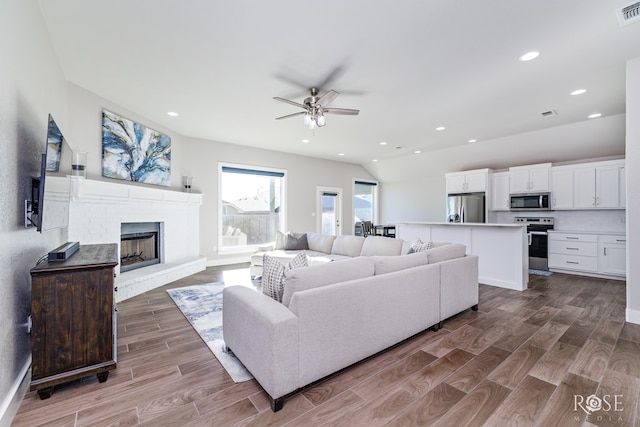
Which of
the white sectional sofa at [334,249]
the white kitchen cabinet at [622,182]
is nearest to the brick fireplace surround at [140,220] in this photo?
the white sectional sofa at [334,249]

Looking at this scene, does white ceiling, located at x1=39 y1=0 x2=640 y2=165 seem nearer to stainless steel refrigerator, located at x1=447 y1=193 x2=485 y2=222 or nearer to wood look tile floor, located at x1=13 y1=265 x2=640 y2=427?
stainless steel refrigerator, located at x1=447 y1=193 x2=485 y2=222

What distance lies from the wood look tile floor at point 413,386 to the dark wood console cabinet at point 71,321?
153 millimetres

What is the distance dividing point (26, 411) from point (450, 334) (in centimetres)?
322

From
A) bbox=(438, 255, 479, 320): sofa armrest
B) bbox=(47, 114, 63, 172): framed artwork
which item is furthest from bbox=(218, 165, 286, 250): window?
bbox=(438, 255, 479, 320): sofa armrest

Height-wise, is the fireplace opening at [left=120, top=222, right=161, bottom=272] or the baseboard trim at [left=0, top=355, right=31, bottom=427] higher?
the fireplace opening at [left=120, top=222, right=161, bottom=272]

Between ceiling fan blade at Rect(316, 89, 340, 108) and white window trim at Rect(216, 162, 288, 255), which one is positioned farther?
white window trim at Rect(216, 162, 288, 255)

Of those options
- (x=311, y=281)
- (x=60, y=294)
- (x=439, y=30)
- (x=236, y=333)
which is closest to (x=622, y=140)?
(x=439, y=30)

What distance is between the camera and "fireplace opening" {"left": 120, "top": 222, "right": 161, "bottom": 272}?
4.21 metres

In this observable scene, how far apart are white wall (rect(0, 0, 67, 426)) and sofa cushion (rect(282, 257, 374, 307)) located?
1633 mm

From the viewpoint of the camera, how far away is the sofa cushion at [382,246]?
3961 mm

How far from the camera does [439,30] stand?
2.36m

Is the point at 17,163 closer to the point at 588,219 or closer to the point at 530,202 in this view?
the point at 530,202

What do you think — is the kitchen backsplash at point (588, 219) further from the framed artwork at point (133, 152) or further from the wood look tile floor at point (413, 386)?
the framed artwork at point (133, 152)

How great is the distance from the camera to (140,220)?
14.2 ft
